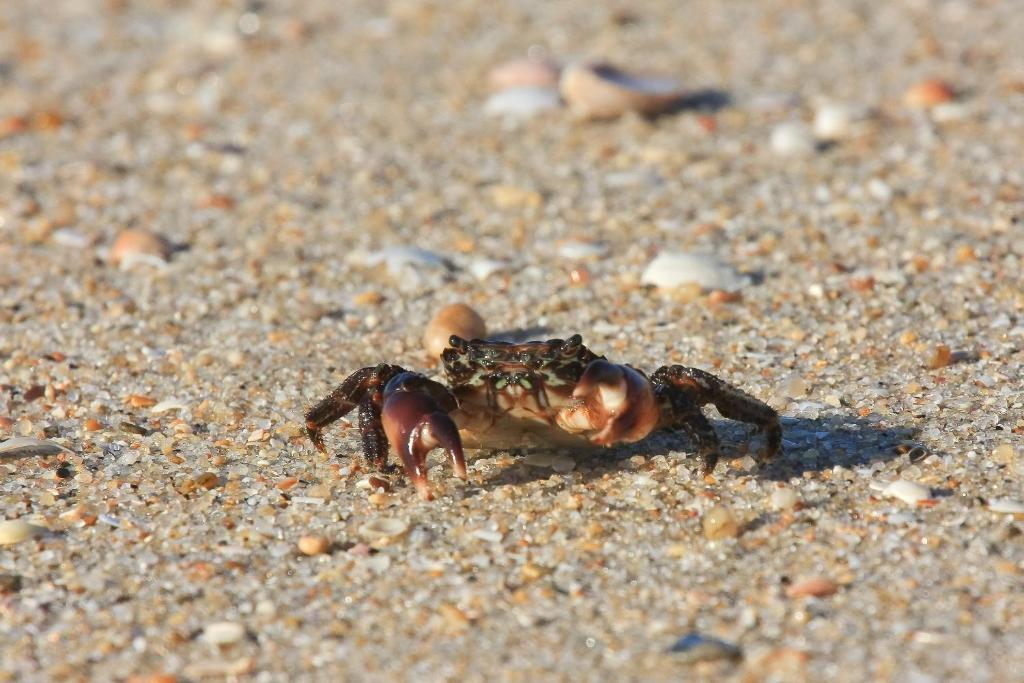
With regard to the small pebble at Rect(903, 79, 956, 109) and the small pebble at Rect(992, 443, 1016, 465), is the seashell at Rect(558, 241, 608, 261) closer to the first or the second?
the small pebble at Rect(992, 443, 1016, 465)

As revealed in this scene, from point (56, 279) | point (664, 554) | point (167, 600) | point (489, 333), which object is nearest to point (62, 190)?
point (56, 279)

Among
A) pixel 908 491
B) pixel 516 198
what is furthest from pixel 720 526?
pixel 516 198

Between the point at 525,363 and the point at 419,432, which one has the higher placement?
the point at 525,363

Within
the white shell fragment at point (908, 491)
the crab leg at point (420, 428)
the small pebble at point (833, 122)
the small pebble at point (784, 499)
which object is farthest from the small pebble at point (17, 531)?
the small pebble at point (833, 122)

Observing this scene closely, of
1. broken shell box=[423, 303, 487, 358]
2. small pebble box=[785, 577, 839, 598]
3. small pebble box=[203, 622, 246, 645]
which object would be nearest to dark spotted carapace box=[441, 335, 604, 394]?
small pebble box=[785, 577, 839, 598]

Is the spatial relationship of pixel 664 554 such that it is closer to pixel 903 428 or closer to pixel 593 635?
pixel 593 635

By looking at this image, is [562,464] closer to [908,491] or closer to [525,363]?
[525,363]

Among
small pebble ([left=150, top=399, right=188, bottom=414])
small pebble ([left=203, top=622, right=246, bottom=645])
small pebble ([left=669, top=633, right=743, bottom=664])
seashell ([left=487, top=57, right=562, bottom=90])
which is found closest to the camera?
small pebble ([left=669, top=633, right=743, bottom=664])
